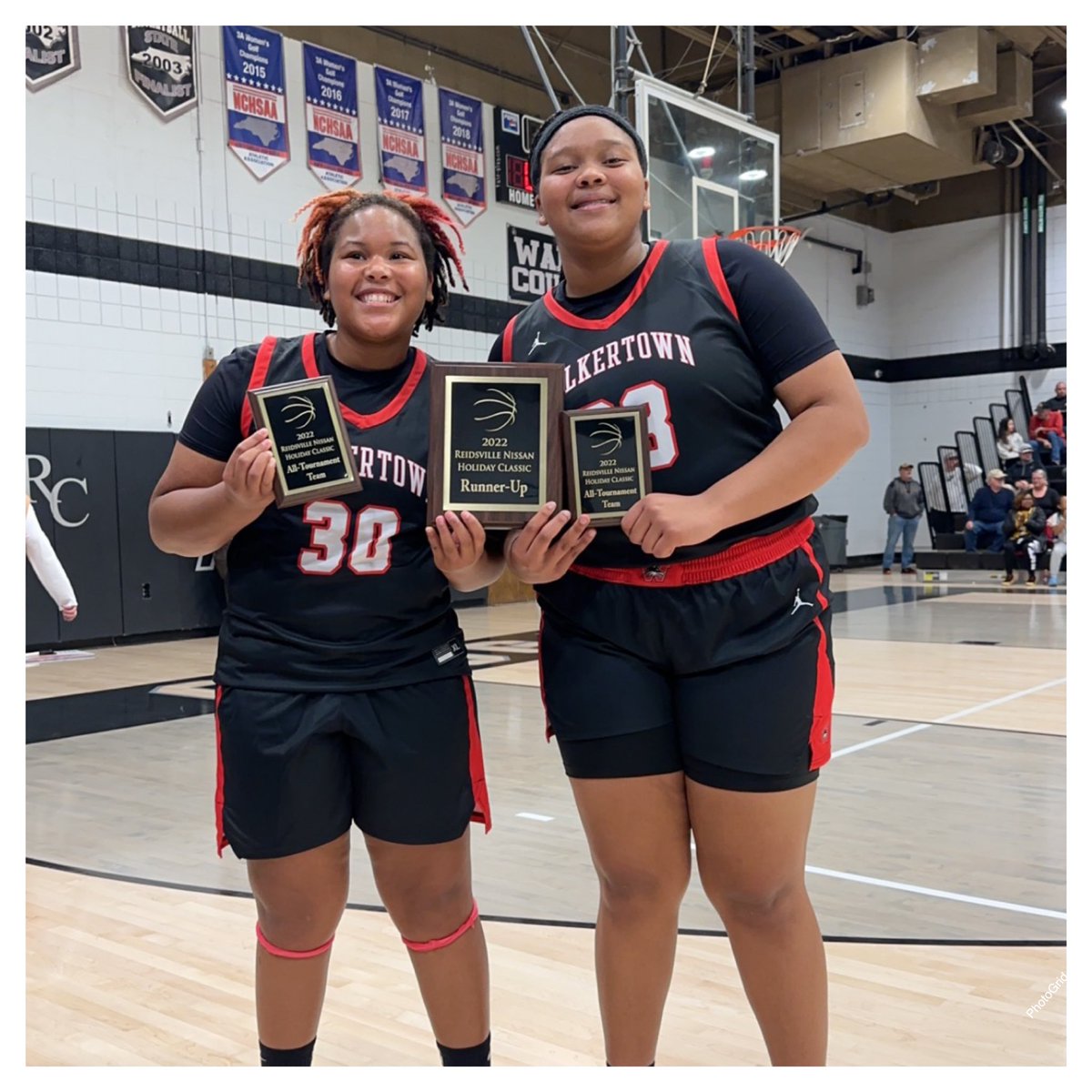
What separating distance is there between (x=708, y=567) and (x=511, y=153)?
1217 centimetres

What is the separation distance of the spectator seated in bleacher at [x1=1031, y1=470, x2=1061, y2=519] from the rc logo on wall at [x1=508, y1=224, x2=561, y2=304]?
6632mm

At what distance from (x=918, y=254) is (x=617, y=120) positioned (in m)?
19.6

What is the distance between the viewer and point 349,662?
6.08 ft

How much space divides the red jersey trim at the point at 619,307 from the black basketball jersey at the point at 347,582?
11.7 inches

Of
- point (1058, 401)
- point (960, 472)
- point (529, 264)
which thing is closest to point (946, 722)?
point (529, 264)

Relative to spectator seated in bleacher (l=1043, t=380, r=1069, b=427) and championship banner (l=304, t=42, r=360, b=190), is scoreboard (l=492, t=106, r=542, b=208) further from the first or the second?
spectator seated in bleacher (l=1043, t=380, r=1069, b=427)

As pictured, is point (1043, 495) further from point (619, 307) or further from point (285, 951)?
point (285, 951)

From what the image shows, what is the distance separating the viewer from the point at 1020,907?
3.14 meters

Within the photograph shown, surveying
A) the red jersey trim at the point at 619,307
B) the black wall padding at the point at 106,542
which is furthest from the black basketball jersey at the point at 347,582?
the black wall padding at the point at 106,542

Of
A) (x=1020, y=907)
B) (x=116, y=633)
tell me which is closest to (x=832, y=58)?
(x=116, y=633)

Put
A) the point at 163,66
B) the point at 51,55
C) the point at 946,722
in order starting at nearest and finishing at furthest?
1. the point at 946,722
2. the point at 51,55
3. the point at 163,66

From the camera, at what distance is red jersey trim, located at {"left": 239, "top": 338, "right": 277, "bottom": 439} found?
189 cm

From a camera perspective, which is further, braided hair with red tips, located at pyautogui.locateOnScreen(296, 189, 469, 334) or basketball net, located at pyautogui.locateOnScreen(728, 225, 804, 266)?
basketball net, located at pyautogui.locateOnScreen(728, 225, 804, 266)

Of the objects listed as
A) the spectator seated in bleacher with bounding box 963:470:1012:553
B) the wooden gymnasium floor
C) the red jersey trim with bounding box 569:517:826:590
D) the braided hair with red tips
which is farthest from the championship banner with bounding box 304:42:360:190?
the red jersey trim with bounding box 569:517:826:590
